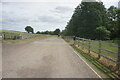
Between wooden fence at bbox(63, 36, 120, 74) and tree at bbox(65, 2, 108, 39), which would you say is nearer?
wooden fence at bbox(63, 36, 120, 74)

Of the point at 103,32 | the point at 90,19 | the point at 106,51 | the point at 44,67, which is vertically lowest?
the point at 44,67

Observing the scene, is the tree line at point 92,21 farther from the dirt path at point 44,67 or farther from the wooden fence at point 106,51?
the dirt path at point 44,67

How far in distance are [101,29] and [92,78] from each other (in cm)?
3158

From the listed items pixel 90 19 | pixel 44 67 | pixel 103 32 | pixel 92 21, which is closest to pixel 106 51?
pixel 44 67

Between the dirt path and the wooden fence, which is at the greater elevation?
the wooden fence

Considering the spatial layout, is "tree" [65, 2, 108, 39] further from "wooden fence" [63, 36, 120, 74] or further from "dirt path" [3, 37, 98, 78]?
"dirt path" [3, 37, 98, 78]

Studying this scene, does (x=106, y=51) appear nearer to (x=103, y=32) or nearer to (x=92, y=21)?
(x=103, y=32)

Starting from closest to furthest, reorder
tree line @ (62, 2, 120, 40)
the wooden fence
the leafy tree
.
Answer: the wooden fence, the leafy tree, tree line @ (62, 2, 120, 40)

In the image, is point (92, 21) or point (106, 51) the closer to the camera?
point (106, 51)

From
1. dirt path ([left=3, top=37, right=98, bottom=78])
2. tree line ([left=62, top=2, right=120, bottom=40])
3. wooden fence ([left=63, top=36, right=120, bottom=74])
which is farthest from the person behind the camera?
tree line ([left=62, top=2, right=120, bottom=40])

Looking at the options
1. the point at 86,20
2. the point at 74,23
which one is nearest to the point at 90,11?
the point at 86,20

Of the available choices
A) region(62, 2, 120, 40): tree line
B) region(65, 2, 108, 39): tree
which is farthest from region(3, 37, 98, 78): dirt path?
region(65, 2, 108, 39): tree

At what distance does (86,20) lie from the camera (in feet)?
134

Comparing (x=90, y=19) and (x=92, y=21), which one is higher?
(x=90, y=19)
